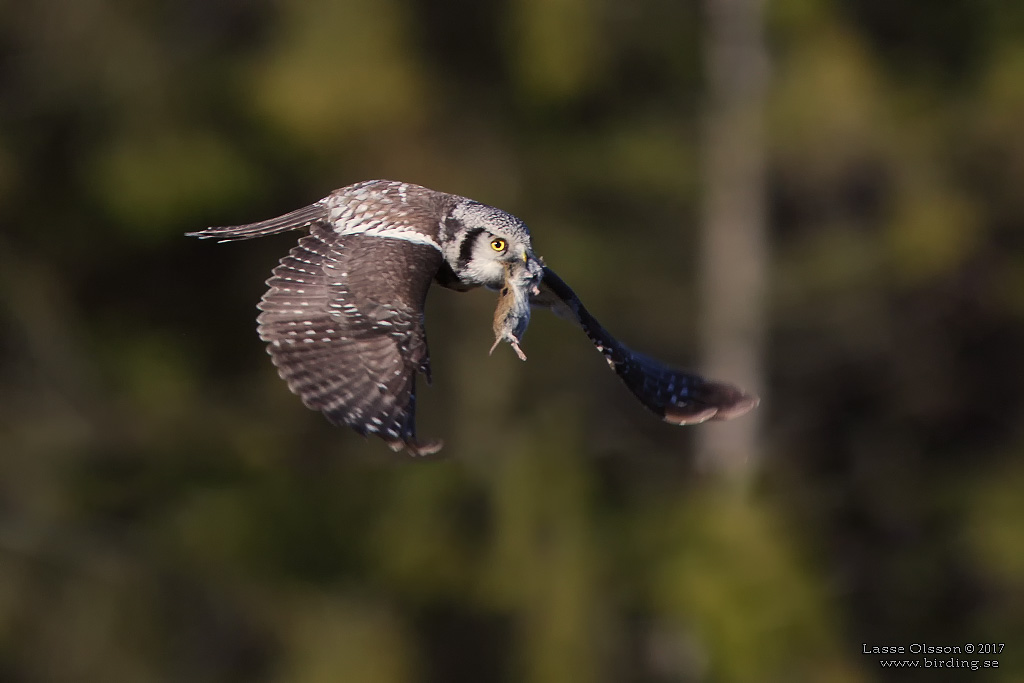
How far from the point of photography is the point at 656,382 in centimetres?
656

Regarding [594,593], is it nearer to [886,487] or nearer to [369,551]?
[369,551]

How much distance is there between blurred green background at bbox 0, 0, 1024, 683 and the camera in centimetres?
1430

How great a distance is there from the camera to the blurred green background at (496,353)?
14.3 metres

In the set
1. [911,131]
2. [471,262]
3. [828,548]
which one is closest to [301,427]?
[828,548]

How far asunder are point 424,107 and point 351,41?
44.2 inches

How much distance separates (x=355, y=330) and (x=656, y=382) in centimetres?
170

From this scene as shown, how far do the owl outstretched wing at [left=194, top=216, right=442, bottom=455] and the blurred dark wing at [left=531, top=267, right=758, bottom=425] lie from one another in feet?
2.52

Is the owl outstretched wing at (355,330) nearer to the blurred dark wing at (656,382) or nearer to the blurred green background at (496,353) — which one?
the blurred dark wing at (656,382)

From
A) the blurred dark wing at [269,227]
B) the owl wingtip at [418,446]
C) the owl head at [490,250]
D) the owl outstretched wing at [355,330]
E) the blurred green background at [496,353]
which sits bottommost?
the owl wingtip at [418,446]

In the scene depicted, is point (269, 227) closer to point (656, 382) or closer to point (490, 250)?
point (490, 250)

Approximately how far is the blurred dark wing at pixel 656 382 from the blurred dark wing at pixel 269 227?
3.15 ft

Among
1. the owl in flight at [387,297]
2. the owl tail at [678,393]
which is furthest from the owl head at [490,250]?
the owl tail at [678,393]

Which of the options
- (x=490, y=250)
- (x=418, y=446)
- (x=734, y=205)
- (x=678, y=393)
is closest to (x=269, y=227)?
(x=490, y=250)

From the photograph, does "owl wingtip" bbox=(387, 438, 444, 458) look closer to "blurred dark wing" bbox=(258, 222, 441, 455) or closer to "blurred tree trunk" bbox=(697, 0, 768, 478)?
"blurred dark wing" bbox=(258, 222, 441, 455)
